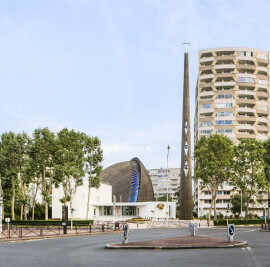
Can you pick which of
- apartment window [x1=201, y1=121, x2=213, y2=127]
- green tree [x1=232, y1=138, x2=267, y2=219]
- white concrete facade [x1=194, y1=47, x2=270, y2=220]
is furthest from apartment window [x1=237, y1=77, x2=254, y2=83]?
green tree [x1=232, y1=138, x2=267, y2=219]

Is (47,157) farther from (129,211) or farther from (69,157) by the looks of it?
(129,211)

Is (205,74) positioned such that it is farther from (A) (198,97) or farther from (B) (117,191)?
(B) (117,191)

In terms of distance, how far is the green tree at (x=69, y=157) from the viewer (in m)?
67.2

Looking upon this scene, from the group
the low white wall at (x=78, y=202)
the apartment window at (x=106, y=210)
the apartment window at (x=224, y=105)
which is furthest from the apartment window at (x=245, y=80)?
the low white wall at (x=78, y=202)

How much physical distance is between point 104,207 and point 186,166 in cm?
2399

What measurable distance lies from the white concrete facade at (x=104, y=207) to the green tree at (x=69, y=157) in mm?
Result: 16835

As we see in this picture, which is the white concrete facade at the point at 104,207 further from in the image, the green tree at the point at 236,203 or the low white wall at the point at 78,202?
the green tree at the point at 236,203

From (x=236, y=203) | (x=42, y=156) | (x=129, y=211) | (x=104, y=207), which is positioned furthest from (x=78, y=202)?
(x=236, y=203)

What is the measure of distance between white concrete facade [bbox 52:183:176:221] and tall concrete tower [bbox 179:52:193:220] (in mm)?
6623

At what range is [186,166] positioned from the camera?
7994cm

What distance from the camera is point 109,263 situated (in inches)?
669

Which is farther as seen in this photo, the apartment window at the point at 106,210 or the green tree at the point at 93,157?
the apartment window at the point at 106,210

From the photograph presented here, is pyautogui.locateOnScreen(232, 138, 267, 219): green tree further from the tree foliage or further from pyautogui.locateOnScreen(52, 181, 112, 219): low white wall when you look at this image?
pyautogui.locateOnScreen(52, 181, 112, 219): low white wall

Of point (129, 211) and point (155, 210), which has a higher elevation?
point (155, 210)
